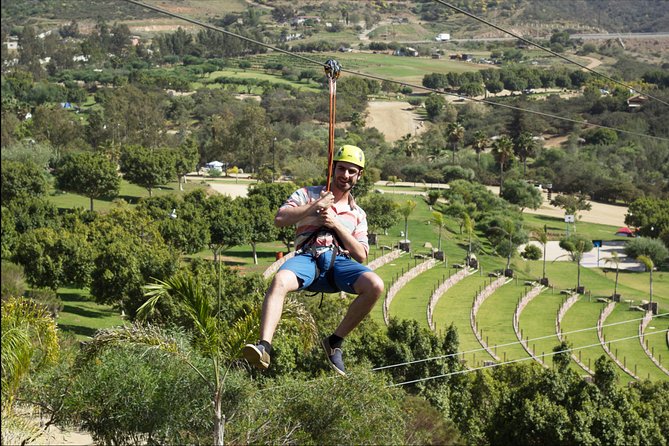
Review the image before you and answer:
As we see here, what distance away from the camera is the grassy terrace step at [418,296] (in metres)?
46.2

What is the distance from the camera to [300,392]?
18406 mm

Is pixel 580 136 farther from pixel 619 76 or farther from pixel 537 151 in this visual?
pixel 619 76

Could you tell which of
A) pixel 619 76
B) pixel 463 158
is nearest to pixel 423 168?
pixel 463 158

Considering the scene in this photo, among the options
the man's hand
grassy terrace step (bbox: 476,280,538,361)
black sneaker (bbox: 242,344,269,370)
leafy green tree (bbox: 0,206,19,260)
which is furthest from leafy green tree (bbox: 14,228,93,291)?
black sneaker (bbox: 242,344,269,370)

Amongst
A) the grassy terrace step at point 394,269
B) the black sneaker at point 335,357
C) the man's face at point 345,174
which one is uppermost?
the man's face at point 345,174

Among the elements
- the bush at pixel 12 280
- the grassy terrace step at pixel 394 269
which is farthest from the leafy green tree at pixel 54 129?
the bush at pixel 12 280

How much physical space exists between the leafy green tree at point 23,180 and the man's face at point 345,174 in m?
53.4

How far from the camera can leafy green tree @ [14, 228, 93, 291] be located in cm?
4072

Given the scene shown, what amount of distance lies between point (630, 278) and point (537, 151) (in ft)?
177

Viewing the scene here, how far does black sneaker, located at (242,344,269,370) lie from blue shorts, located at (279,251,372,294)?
2.66 ft

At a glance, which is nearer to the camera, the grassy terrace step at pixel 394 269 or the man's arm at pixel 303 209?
the man's arm at pixel 303 209

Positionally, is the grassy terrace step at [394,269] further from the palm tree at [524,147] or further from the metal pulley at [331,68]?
the palm tree at [524,147]

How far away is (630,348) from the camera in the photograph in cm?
4469

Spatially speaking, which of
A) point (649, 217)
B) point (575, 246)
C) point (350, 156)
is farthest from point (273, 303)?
point (649, 217)
